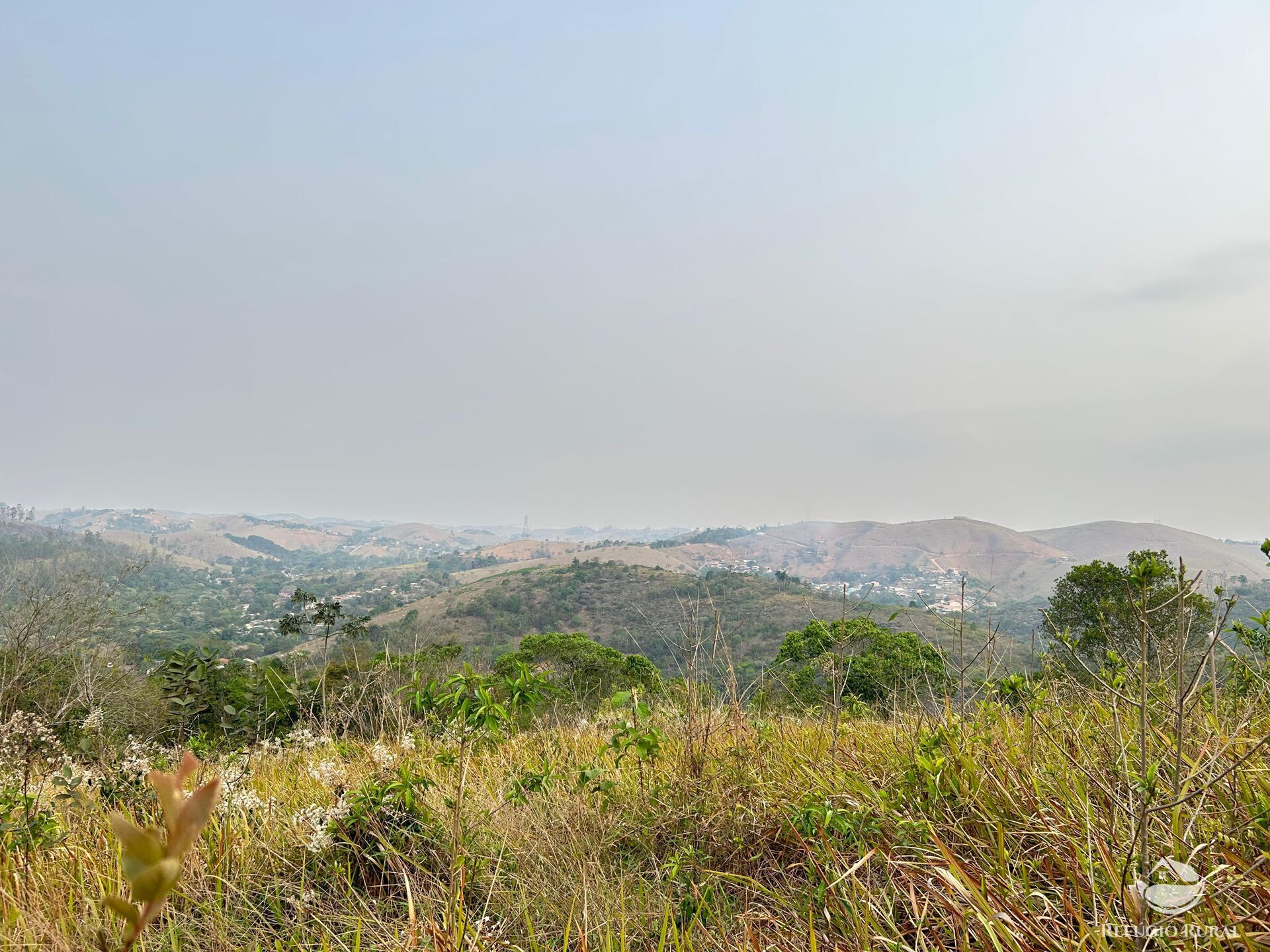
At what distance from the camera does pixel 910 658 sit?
1972cm

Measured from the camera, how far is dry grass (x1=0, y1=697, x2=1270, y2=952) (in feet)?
6.60

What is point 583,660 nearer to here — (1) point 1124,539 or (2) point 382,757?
(2) point 382,757

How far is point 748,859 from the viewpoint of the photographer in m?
2.77

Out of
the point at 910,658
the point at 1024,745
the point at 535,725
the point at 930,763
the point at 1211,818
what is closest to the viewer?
the point at 1211,818

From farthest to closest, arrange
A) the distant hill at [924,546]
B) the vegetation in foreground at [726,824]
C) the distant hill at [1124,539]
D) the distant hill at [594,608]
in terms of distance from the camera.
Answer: the distant hill at [1124,539] < the distant hill at [924,546] < the distant hill at [594,608] < the vegetation in foreground at [726,824]

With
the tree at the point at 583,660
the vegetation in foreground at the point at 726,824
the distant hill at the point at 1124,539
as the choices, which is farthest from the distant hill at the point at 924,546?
the vegetation in foreground at the point at 726,824

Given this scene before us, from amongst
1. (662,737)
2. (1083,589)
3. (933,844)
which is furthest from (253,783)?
(1083,589)

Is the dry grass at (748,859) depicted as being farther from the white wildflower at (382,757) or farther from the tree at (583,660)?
the tree at (583,660)

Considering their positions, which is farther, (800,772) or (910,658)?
(910,658)

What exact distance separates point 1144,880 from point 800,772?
6.43ft

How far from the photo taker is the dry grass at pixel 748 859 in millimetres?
2012

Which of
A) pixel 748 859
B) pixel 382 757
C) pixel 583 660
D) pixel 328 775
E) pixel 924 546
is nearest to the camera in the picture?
pixel 748 859

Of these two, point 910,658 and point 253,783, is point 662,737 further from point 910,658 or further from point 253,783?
point 910,658

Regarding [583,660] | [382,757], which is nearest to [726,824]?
[382,757]
